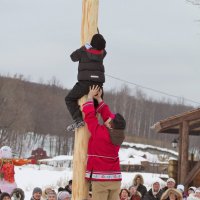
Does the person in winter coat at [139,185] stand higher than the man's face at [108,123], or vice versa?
the man's face at [108,123]

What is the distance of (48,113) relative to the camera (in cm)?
7562

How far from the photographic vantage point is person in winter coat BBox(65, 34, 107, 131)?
13.9 ft

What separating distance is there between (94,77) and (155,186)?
6965 mm

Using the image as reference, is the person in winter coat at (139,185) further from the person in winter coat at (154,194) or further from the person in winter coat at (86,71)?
the person in winter coat at (86,71)

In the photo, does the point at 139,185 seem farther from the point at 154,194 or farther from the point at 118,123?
the point at 118,123

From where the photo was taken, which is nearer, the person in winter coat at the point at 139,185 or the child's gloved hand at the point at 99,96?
the child's gloved hand at the point at 99,96

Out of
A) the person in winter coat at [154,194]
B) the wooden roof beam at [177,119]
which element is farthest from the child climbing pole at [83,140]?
the wooden roof beam at [177,119]

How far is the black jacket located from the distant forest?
46777 mm

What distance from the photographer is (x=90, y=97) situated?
4.21 meters

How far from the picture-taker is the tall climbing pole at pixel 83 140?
4145 millimetres

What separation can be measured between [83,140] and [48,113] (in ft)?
236

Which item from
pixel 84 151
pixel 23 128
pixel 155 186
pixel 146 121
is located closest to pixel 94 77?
pixel 84 151

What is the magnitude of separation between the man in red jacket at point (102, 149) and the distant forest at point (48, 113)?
153 feet

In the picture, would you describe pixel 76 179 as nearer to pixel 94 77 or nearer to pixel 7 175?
pixel 94 77
